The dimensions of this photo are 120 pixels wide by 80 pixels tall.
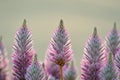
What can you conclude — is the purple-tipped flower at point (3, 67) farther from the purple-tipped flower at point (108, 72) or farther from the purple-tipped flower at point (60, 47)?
the purple-tipped flower at point (108, 72)

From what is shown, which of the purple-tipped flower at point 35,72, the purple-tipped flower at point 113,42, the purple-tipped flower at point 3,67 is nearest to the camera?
the purple-tipped flower at point 35,72

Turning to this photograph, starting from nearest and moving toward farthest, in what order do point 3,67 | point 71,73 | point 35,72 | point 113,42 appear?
point 35,72 < point 3,67 < point 113,42 < point 71,73

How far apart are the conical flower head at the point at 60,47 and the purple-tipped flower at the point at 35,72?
0.27 meters

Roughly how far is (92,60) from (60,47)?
0.25m

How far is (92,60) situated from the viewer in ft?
13.9

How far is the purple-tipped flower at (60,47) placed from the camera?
423 cm

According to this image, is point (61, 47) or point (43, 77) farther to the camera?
point (61, 47)

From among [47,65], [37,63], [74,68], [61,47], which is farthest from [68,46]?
[74,68]

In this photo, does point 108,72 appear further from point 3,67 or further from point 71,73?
point 71,73

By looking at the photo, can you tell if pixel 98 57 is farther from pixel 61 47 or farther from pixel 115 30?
pixel 115 30

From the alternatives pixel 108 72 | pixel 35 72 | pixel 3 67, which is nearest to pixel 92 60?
pixel 108 72

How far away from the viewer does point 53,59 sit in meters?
4.33

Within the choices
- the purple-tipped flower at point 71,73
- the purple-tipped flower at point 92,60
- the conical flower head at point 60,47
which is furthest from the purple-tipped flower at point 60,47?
the purple-tipped flower at point 71,73

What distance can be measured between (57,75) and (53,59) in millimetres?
684
